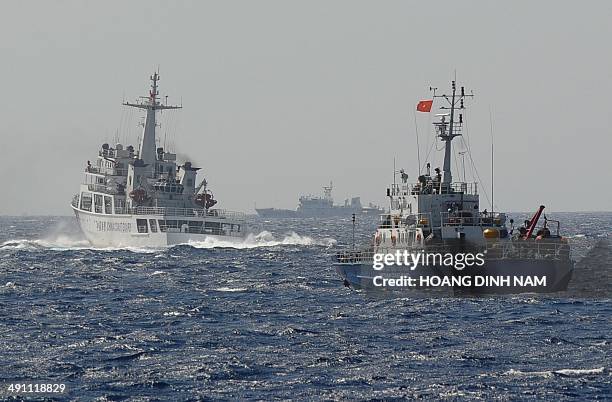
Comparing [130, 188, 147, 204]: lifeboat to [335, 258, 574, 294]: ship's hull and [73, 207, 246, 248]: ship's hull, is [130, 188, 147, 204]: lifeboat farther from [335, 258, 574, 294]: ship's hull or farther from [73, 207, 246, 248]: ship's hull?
[335, 258, 574, 294]: ship's hull

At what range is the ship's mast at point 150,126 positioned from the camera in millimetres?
126938

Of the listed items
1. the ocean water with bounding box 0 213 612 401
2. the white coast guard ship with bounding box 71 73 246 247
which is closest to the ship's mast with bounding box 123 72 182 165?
the white coast guard ship with bounding box 71 73 246 247

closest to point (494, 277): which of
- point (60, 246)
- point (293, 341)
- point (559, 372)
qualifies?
point (293, 341)

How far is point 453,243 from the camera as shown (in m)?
58.6

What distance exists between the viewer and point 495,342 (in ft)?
135

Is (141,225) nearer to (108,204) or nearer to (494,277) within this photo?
(108,204)

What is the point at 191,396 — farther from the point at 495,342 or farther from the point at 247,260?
the point at 247,260

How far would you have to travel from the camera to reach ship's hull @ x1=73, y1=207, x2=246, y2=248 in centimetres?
11419

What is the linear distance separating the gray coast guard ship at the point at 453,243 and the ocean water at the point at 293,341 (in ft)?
4.63

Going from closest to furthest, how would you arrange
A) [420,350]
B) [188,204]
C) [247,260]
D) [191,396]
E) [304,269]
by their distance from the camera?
[191,396], [420,350], [304,269], [247,260], [188,204]

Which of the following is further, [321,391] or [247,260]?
[247,260]

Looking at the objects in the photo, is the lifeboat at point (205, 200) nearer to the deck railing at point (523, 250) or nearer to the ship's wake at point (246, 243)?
the ship's wake at point (246, 243)

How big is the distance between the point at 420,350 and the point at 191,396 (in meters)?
11.1

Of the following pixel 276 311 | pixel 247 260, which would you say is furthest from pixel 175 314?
pixel 247 260
